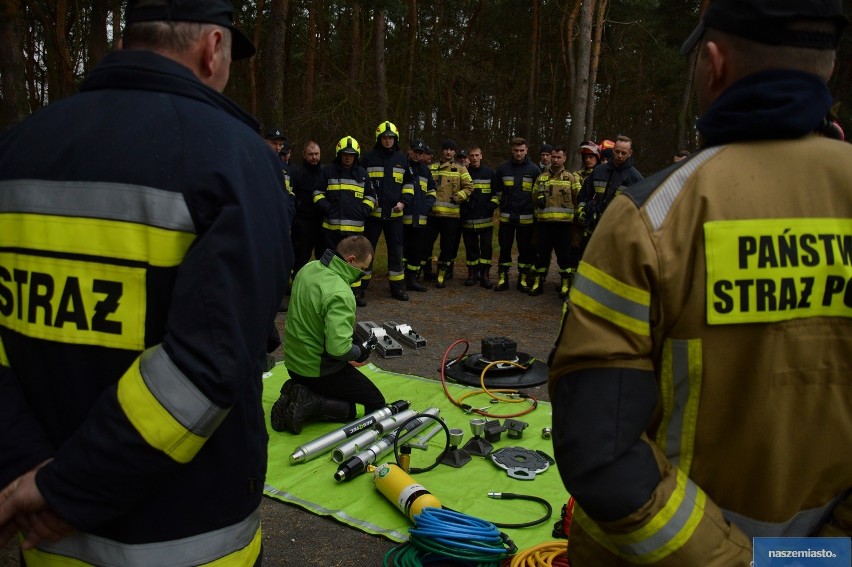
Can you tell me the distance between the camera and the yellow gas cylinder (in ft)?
11.2

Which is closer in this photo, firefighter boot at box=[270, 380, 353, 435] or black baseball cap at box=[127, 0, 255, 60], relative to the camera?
black baseball cap at box=[127, 0, 255, 60]

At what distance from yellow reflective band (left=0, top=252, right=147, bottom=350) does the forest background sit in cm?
1059

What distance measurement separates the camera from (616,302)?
1.20 metres

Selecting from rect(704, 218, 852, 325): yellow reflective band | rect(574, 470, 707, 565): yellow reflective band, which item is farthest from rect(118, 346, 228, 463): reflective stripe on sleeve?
rect(704, 218, 852, 325): yellow reflective band

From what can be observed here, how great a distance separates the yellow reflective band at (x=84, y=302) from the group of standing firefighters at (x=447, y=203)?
6.59m

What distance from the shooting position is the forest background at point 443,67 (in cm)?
1388

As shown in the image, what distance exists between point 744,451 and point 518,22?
81.4 ft

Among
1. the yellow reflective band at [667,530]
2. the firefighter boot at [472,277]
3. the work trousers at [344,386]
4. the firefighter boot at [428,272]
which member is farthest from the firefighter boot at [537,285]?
the yellow reflective band at [667,530]

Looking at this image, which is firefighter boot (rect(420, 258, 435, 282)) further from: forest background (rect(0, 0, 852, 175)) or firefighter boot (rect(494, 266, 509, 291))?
forest background (rect(0, 0, 852, 175))

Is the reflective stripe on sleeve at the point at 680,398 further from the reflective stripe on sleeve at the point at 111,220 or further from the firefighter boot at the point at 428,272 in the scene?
the firefighter boot at the point at 428,272

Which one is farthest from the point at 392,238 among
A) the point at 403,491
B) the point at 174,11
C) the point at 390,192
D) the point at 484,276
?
the point at 174,11

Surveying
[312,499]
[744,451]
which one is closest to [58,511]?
[744,451]

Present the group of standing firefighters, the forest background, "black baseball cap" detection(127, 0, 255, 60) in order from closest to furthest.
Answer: "black baseball cap" detection(127, 0, 255, 60), the group of standing firefighters, the forest background

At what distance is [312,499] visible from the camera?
3803 millimetres
